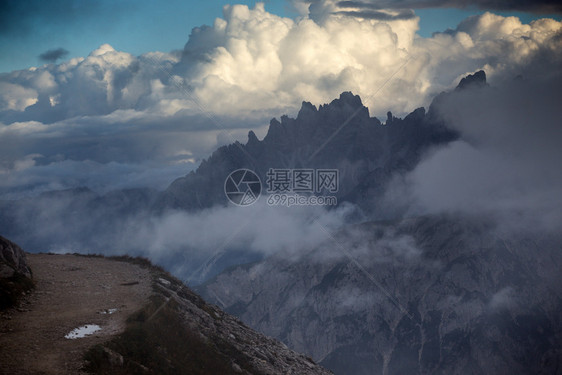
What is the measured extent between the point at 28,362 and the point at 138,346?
832 cm

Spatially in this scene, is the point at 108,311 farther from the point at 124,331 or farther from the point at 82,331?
the point at 124,331

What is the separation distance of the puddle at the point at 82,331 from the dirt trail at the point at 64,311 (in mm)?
478

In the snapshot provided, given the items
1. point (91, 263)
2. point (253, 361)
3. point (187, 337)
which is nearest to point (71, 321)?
point (187, 337)

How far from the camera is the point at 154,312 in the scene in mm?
45250

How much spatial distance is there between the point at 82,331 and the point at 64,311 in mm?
5856

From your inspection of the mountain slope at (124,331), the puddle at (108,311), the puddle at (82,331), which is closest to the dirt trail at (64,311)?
the mountain slope at (124,331)

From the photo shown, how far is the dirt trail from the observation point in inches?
1305

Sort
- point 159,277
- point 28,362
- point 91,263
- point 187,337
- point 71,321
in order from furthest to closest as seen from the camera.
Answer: point 91,263 → point 159,277 → point 187,337 → point 71,321 → point 28,362

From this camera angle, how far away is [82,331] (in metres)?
38.7

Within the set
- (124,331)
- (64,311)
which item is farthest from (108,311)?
(124,331)

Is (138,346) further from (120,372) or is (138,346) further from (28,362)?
(28,362)

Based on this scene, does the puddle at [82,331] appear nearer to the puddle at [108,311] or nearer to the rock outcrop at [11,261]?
the puddle at [108,311]

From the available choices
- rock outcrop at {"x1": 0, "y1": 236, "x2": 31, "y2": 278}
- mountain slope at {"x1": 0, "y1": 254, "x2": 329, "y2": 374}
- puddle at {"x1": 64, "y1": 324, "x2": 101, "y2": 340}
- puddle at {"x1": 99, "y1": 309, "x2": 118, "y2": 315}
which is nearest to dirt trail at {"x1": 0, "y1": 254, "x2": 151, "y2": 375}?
mountain slope at {"x1": 0, "y1": 254, "x2": 329, "y2": 374}

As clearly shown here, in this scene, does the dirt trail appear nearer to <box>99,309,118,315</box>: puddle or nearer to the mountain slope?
the mountain slope
